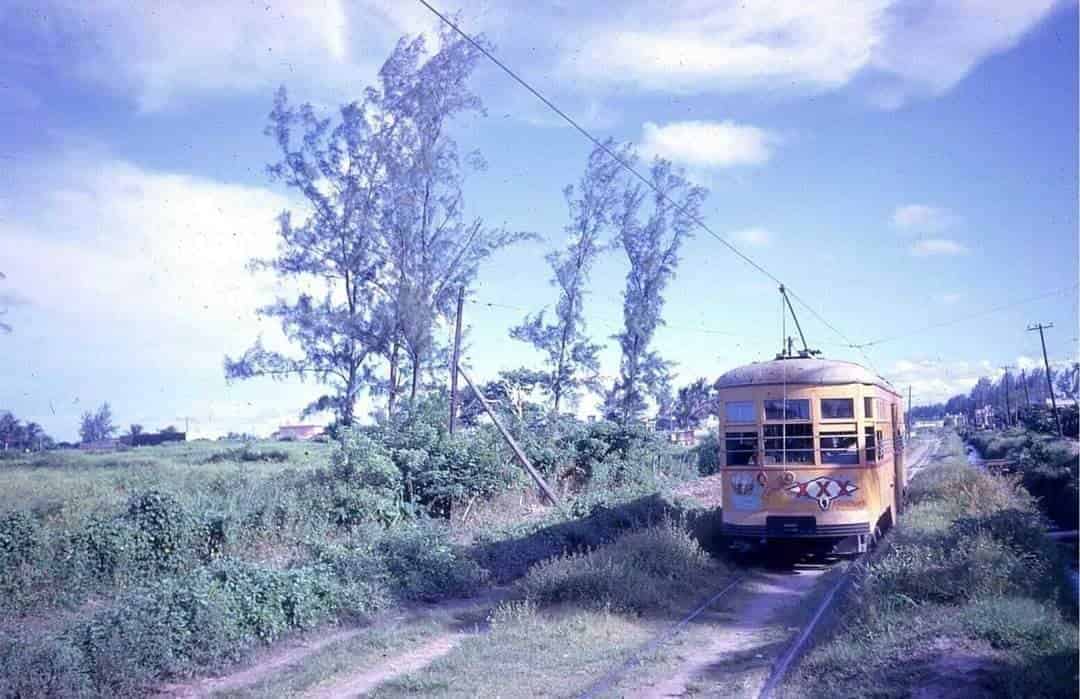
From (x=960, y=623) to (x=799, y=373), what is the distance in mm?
6155

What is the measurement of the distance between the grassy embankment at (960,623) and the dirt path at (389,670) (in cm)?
397

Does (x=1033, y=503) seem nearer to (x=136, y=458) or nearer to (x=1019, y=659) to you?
(x=1019, y=659)

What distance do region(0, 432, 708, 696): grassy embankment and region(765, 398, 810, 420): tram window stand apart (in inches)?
174

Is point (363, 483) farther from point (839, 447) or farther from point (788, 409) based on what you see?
point (839, 447)

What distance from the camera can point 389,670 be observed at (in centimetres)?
908

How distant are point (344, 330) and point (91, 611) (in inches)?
607

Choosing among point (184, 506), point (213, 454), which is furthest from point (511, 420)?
point (184, 506)

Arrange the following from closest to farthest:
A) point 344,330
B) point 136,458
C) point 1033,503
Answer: point 1033,503 < point 136,458 < point 344,330

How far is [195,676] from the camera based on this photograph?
897 centimetres

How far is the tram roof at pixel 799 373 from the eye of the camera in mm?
13742

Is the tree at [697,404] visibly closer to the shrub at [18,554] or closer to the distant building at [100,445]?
the distant building at [100,445]

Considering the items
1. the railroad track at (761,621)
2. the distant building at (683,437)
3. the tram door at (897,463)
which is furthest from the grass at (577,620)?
the distant building at (683,437)

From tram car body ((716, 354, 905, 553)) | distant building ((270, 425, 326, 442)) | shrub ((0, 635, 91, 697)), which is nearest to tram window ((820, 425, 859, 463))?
tram car body ((716, 354, 905, 553))

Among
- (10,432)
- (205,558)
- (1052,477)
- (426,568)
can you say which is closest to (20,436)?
(10,432)
